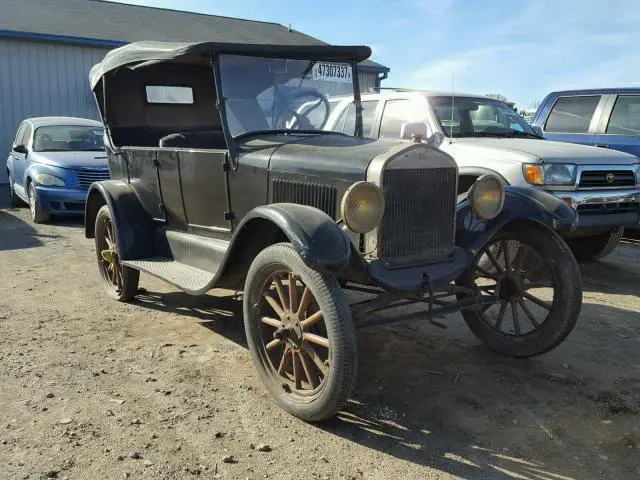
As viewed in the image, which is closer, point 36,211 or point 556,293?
point 556,293

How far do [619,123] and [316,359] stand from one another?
653 cm

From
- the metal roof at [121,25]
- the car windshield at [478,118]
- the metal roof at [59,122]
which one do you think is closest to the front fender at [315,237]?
the car windshield at [478,118]

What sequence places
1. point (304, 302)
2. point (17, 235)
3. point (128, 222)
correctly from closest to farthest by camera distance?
1. point (304, 302)
2. point (128, 222)
3. point (17, 235)

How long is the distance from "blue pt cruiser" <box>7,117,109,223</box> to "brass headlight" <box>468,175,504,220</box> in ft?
23.3

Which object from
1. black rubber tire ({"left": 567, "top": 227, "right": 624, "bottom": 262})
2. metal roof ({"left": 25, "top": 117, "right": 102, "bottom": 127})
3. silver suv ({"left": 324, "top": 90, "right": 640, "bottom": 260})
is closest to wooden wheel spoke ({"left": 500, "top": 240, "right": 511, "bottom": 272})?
silver suv ({"left": 324, "top": 90, "right": 640, "bottom": 260})

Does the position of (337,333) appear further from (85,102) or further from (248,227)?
(85,102)

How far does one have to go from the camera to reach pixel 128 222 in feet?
16.5

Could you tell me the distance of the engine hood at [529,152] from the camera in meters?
5.94

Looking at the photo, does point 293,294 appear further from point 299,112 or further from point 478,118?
point 478,118

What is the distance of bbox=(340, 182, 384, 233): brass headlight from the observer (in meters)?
3.18

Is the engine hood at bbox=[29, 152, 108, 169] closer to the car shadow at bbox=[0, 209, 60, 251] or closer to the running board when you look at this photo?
the car shadow at bbox=[0, 209, 60, 251]

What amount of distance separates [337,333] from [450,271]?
101 centimetres

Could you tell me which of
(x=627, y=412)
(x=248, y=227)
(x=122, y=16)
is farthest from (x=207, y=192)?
(x=122, y=16)

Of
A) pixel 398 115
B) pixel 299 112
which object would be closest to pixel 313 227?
pixel 299 112
